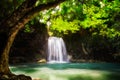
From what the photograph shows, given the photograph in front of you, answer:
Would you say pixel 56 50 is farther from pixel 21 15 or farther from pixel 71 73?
pixel 21 15

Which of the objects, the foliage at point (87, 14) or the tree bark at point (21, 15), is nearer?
the tree bark at point (21, 15)

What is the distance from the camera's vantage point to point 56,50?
3734 cm

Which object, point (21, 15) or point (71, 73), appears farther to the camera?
point (71, 73)

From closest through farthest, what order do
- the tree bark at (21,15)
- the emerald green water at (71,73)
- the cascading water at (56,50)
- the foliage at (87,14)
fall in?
1. the tree bark at (21,15)
2. the foliage at (87,14)
3. the emerald green water at (71,73)
4. the cascading water at (56,50)

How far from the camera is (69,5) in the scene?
10.4 meters

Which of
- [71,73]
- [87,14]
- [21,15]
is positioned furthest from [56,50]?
[21,15]

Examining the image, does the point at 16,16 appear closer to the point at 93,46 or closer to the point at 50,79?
the point at 50,79

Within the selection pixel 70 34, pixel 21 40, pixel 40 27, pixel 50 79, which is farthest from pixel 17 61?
pixel 50 79

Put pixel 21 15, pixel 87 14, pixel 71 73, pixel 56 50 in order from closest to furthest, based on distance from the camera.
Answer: pixel 21 15 → pixel 87 14 → pixel 71 73 → pixel 56 50

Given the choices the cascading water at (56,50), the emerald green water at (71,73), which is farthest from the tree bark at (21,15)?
the cascading water at (56,50)

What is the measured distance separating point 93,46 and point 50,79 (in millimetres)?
22460

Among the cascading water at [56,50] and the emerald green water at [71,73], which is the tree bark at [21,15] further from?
the cascading water at [56,50]

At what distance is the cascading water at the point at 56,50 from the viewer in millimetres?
36534

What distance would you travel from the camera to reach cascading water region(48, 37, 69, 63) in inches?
1438
